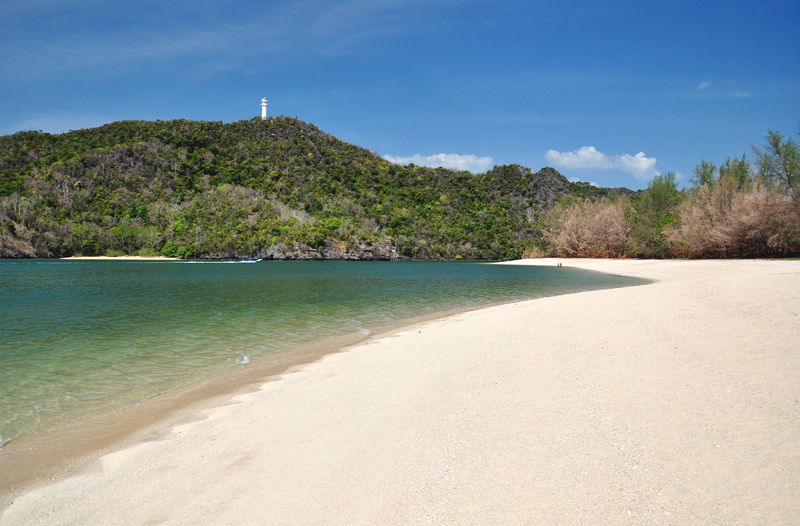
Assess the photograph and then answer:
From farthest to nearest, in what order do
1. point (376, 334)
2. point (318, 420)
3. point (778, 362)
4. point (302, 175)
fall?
point (302, 175) < point (376, 334) < point (778, 362) < point (318, 420)

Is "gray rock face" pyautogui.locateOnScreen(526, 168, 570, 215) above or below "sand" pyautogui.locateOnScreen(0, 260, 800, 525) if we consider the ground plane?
above

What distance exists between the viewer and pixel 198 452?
5102 mm

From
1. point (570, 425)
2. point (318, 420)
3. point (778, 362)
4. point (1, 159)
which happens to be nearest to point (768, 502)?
point (570, 425)

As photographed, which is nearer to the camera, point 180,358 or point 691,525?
point 691,525

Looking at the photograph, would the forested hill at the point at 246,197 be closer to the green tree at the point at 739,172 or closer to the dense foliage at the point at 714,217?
the dense foliage at the point at 714,217

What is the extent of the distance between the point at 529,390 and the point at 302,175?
518 ft

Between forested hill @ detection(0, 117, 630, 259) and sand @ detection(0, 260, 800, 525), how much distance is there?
118m

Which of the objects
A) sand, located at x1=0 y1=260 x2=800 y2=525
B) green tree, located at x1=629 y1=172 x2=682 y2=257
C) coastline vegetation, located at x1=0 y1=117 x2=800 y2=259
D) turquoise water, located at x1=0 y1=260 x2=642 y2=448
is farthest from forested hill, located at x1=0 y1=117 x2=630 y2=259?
sand, located at x1=0 y1=260 x2=800 y2=525

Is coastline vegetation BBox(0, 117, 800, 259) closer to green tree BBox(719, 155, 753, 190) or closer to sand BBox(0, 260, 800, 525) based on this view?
green tree BBox(719, 155, 753, 190)

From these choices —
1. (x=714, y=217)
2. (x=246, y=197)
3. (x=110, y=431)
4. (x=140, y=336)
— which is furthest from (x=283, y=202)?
(x=110, y=431)

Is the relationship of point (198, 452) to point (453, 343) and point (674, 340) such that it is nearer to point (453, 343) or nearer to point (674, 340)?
point (453, 343)

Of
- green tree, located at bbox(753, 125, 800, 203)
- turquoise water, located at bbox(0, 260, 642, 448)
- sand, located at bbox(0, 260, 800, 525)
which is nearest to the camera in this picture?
sand, located at bbox(0, 260, 800, 525)

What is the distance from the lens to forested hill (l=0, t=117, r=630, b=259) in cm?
11812

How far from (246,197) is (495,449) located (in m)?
144
